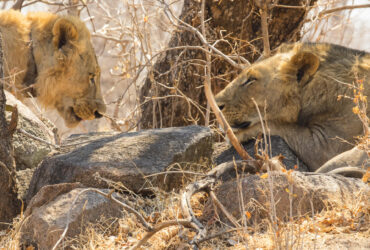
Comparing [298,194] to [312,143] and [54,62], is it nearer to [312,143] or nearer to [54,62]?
[312,143]

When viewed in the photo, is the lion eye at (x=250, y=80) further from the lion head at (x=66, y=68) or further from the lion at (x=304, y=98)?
the lion head at (x=66, y=68)

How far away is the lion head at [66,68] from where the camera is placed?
20.5ft

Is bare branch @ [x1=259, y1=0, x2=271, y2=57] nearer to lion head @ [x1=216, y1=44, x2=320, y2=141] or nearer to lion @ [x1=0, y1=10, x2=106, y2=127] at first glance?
lion head @ [x1=216, y1=44, x2=320, y2=141]

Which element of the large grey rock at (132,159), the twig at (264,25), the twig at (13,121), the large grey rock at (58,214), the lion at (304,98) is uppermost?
the twig at (264,25)

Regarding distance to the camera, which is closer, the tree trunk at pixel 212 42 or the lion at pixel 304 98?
the lion at pixel 304 98

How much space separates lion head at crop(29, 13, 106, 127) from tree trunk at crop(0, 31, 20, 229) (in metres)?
2.38

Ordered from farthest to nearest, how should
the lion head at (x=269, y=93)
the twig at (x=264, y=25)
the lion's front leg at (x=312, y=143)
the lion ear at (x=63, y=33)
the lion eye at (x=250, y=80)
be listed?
the lion ear at (x=63, y=33) < the twig at (x=264, y=25) < the lion eye at (x=250, y=80) < the lion head at (x=269, y=93) < the lion's front leg at (x=312, y=143)

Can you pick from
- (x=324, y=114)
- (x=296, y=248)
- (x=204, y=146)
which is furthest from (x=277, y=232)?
(x=324, y=114)

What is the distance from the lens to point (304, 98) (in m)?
4.69

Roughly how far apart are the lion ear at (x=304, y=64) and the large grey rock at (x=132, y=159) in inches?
38.7

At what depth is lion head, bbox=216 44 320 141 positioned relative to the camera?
15.4 feet

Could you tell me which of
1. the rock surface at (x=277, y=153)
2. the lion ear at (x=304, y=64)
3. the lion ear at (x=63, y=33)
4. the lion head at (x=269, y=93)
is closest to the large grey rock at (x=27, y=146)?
the lion ear at (x=63, y=33)

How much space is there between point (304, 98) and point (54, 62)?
3080 millimetres

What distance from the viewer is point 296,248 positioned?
101 inches
